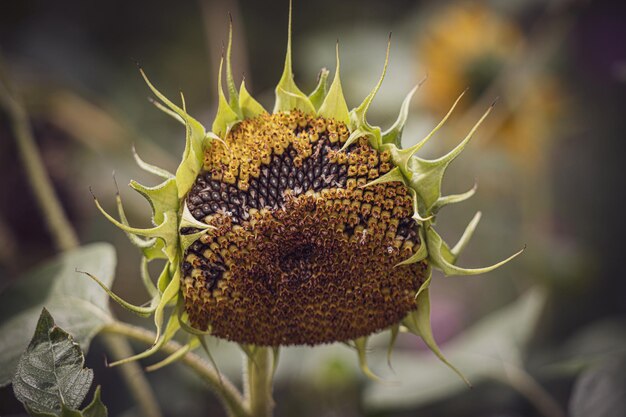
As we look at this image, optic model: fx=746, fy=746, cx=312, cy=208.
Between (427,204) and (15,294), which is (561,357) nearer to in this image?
(427,204)

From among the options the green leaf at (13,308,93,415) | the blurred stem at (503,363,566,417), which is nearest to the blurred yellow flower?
the blurred stem at (503,363,566,417)

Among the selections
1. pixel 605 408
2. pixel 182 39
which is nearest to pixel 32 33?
pixel 182 39

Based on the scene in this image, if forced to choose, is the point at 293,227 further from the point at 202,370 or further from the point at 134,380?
the point at 134,380

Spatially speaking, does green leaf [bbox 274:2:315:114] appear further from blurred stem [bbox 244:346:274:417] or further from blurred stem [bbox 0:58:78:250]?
blurred stem [bbox 0:58:78:250]

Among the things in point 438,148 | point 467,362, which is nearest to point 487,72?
point 438,148

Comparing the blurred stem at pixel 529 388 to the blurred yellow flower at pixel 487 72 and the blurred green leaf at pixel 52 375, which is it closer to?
the blurred yellow flower at pixel 487 72

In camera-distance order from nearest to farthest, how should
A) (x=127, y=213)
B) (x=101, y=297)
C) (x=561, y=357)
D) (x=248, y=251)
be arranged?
(x=248, y=251) < (x=101, y=297) < (x=561, y=357) < (x=127, y=213)
